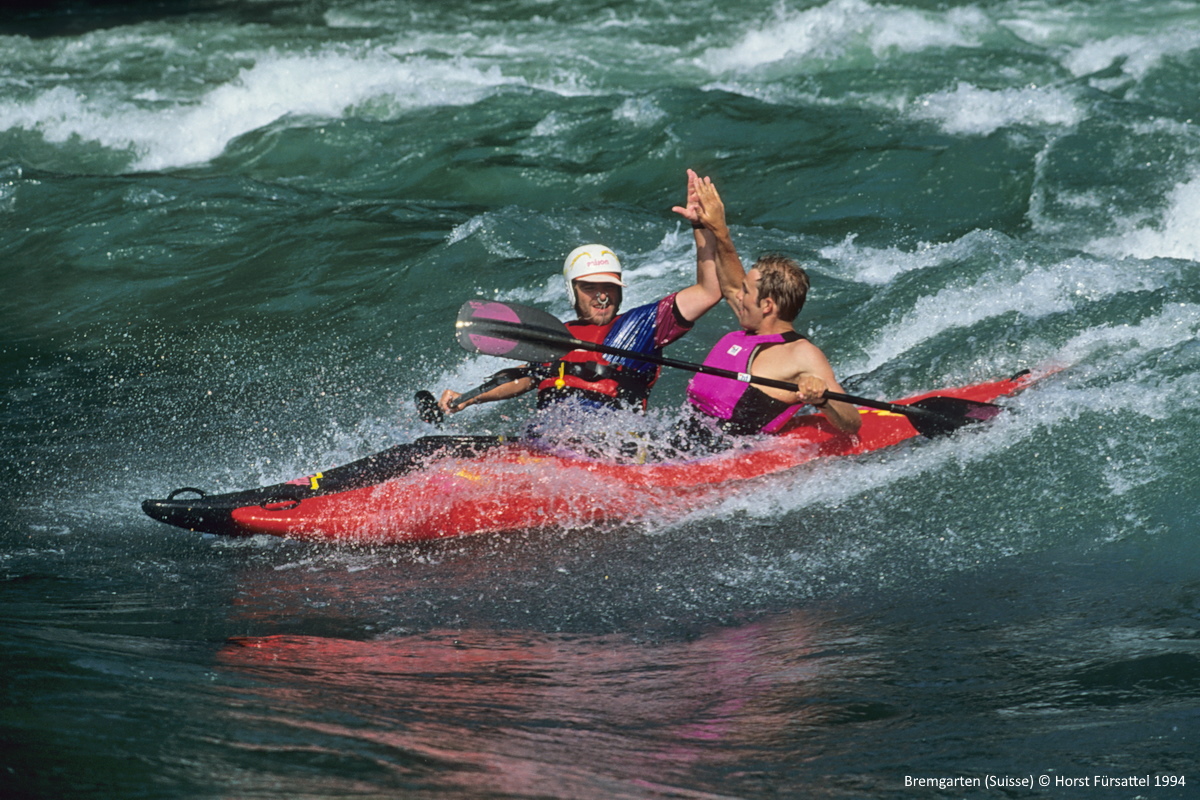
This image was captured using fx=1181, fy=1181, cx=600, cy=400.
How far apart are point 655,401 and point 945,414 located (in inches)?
65.8

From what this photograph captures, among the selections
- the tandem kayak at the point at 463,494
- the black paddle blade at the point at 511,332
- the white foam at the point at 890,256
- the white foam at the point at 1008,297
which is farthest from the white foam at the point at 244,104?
the tandem kayak at the point at 463,494

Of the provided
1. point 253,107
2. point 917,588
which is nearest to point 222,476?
point 917,588

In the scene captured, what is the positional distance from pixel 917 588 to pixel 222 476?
316 cm

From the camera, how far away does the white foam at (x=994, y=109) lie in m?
9.53

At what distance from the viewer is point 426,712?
3.00 metres

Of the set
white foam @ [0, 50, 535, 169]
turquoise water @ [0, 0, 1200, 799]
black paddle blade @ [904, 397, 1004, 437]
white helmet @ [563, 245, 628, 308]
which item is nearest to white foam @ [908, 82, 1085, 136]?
turquoise water @ [0, 0, 1200, 799]

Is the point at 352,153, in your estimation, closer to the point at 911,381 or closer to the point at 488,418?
the point at 488,418

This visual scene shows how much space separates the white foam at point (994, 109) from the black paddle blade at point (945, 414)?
5.04 m

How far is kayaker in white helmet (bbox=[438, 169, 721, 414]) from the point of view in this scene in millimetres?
4844

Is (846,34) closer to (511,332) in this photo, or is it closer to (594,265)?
(594,265)

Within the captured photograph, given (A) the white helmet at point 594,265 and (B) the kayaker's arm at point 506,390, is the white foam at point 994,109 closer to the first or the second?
(A) the white helmet at point 594,265

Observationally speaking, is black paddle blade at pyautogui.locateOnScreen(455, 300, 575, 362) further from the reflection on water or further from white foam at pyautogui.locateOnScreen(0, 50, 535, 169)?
white foam at pyautogui.locateOnScreen(0, 50, 535, 169)

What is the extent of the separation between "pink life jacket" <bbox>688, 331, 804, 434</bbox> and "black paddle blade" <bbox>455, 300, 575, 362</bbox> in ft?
2.08

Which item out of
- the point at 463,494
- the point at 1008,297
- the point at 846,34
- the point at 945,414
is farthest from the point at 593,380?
the point at 846,34
